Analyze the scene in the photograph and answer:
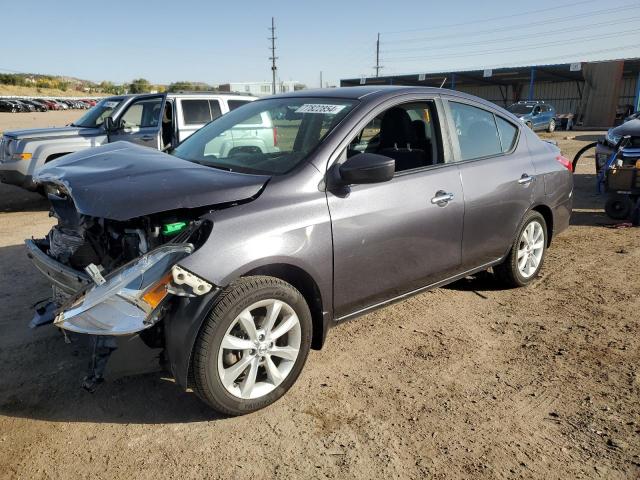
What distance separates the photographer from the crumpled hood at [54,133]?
321 inches

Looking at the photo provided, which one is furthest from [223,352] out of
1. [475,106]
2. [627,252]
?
[627,252]

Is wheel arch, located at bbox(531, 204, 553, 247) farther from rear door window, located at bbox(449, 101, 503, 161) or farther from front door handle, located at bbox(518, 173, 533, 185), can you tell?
rear door window, located at bbox(449, 101, 503, 161)

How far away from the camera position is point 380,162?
2922 millimetres

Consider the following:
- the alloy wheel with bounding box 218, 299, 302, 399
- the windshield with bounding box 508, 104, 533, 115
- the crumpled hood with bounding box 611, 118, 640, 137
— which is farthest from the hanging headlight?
the windshield with bounding box 508, 104, 533, 115

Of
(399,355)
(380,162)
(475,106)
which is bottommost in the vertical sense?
(399,355)

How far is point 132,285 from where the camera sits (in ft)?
8.05

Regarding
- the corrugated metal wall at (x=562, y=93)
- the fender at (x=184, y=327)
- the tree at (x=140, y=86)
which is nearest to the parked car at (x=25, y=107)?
the tree at (x=140, y=86)

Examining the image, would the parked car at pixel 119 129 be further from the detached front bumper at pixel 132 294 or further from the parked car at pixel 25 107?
the parked car at pixel 25 107

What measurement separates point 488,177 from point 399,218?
3.65 ft

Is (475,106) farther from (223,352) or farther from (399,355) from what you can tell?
(223,352)

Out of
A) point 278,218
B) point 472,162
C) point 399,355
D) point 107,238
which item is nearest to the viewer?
point 278,218

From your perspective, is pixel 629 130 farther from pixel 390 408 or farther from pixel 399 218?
pixel 390 408

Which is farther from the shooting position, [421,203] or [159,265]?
[421,203]

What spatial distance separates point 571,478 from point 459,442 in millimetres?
525
